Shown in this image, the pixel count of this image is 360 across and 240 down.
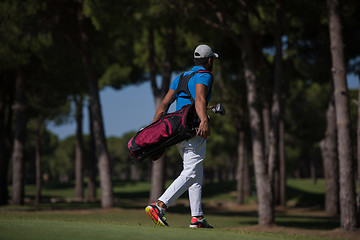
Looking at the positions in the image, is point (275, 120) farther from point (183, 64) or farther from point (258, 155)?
point (183, 64)

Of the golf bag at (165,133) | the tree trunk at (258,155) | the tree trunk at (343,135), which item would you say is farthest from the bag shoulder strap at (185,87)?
the tree trunk at (258,155)

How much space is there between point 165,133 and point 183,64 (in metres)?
21.2

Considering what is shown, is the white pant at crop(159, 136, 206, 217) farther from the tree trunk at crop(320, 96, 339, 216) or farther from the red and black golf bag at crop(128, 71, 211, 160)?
the tree trunk at crop(320, 96, 339, 216)

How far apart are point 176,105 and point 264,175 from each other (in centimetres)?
956

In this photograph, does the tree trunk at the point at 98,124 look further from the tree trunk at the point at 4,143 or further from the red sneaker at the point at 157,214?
the red sneaker at the point at 157,214

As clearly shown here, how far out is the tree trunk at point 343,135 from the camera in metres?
13.6

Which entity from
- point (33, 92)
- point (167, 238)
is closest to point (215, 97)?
point (33, 92)

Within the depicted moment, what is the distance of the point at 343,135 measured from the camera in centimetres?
1373

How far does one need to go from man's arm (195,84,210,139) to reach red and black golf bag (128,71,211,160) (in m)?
0.15

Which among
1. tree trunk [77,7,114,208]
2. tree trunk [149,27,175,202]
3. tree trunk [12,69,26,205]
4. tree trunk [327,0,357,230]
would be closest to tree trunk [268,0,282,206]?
tree trunk [327,0,357,230]

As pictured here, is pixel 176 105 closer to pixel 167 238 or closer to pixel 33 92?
pixel 167 238

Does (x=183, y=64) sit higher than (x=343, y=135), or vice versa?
(x=183, y=64)

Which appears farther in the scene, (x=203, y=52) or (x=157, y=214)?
(x=203, y=52)

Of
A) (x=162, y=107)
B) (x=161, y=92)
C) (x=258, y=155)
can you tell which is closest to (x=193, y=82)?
(x=162, y=107)
